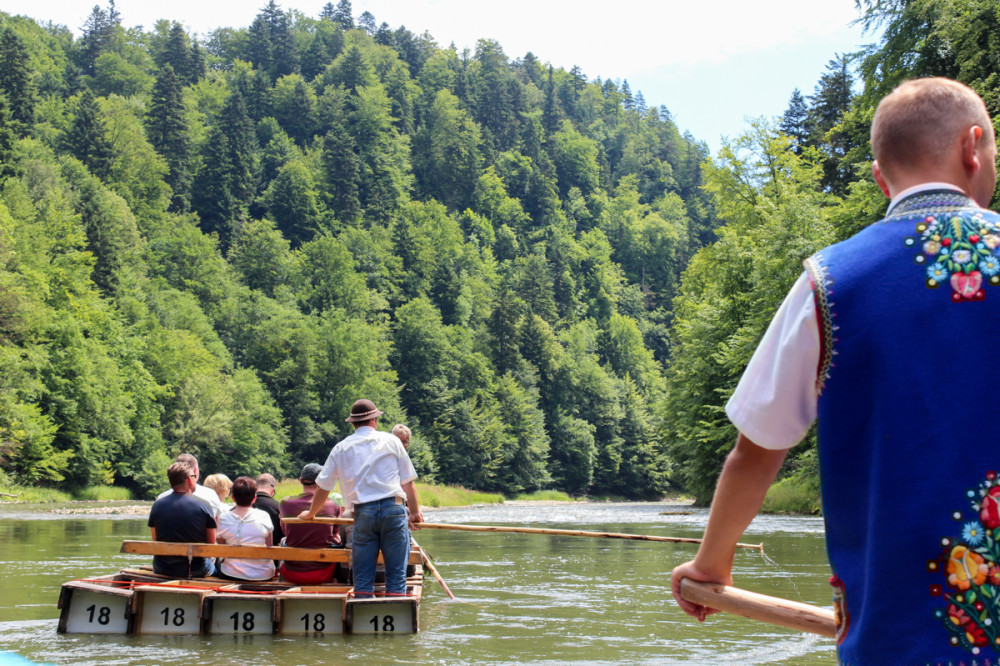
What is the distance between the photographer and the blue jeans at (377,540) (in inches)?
370

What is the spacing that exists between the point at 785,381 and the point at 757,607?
33.1 inches

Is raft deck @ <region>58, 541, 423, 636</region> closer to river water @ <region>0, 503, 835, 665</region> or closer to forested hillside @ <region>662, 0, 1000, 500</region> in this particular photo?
river water @ <region>0, 503, 835, 665</region>

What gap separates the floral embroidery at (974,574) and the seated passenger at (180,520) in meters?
9.05

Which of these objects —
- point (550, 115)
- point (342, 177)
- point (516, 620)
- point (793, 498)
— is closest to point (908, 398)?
point (516, 620)

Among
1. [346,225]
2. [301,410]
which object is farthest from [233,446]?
[346,225]

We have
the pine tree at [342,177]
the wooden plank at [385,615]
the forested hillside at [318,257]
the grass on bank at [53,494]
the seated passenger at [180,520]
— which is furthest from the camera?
the pine tree at [342,177]

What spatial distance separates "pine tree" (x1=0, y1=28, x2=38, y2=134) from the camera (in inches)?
3061

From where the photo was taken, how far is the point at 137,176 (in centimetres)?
9206

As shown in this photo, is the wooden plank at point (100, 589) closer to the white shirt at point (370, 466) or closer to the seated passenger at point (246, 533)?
the seated passenger at point (246, 533)

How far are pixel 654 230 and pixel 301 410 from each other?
74557 millimetres

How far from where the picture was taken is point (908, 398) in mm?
2111

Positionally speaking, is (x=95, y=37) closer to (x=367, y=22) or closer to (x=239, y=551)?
(x=367, y=22)

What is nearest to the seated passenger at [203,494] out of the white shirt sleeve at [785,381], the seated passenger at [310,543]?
the seated passenger at [310,543]

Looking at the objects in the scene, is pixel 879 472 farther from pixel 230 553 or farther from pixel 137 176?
pixel 137 176
